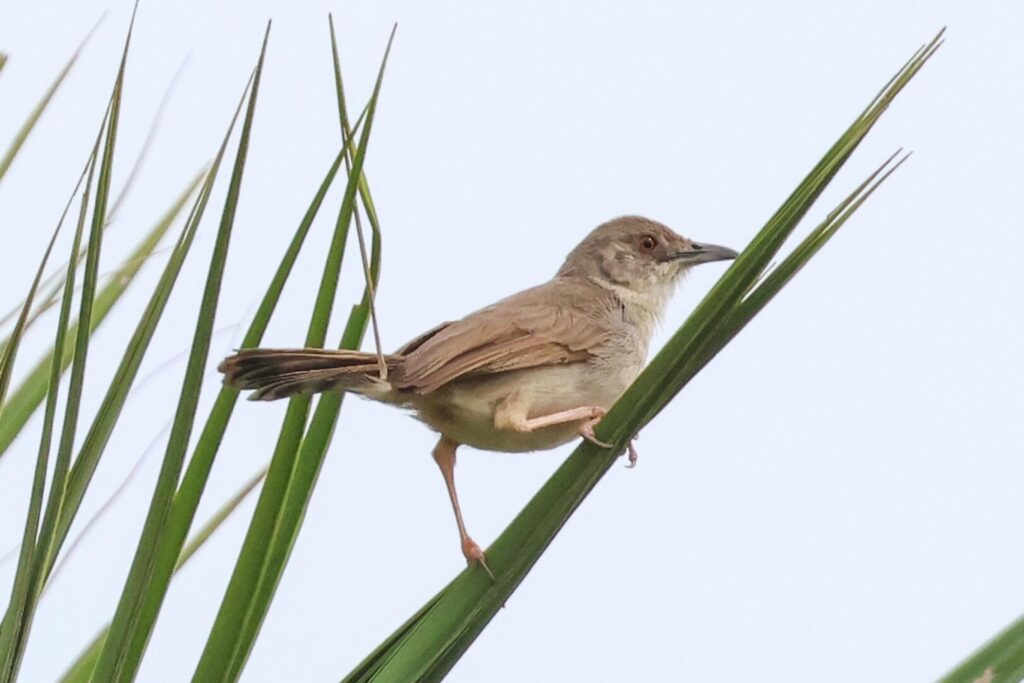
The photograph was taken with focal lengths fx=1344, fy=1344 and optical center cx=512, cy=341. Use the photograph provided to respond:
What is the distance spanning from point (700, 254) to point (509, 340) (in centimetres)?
149

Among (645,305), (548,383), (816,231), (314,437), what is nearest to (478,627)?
(314,437)

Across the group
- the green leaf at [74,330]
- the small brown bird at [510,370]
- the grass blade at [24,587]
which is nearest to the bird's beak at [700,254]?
the small brown bird at [510,370]

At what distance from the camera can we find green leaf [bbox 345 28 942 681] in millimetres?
1812

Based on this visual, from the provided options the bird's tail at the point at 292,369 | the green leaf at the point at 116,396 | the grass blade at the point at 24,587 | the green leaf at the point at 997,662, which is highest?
the bird's tail at the point at 292,369

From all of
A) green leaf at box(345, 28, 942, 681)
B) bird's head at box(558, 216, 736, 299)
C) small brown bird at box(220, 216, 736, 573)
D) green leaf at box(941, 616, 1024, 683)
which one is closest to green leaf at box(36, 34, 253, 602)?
green leaf at box(345, 28, 942, 681)

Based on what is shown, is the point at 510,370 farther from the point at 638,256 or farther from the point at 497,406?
the point at 638,256

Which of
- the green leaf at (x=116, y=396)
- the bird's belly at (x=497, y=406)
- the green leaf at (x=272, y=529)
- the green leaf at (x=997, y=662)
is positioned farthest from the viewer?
the bird's belly at (x=497, y=406)

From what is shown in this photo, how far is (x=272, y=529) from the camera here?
216 centimetres

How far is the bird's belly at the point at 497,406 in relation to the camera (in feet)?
12.1

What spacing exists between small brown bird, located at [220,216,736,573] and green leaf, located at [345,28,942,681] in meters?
0.83

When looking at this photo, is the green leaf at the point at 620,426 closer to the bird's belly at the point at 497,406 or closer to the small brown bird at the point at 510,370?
the small brown bird at the point at 510,370

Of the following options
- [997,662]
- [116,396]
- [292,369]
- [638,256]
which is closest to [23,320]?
[116,396]

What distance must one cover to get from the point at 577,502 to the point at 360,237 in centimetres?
54

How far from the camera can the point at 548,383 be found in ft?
12.7
